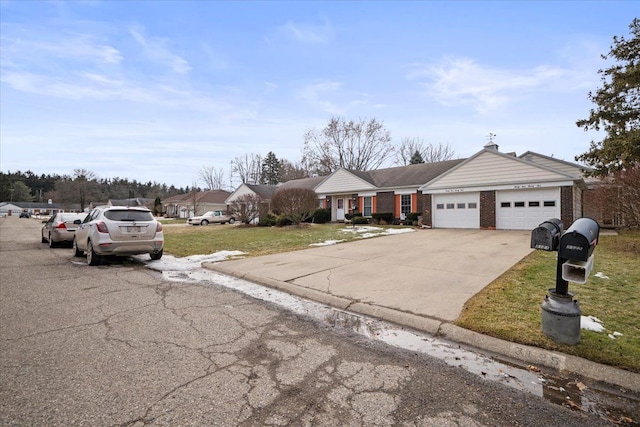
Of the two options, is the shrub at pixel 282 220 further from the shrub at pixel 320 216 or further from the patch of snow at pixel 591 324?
the patch of snow at pixel 591 324

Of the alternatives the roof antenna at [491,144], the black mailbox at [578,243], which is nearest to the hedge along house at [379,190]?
the roof antenna at [491,144]

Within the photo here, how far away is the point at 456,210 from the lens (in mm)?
19531

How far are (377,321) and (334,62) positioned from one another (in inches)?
589

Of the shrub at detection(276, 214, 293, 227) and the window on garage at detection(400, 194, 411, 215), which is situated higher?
the window on garage at detection(400, 194, 411, 215)

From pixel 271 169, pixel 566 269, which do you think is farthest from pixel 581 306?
pixel 271 169

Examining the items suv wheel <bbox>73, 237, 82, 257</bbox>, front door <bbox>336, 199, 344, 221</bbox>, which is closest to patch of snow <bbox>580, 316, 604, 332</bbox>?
suv wheel <bbox>73, 237, 82, 257</bbox>

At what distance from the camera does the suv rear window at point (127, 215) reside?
8.43m

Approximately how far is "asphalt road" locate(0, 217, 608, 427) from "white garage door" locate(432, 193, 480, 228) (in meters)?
17.2

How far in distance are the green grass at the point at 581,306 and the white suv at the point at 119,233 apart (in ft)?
26.6

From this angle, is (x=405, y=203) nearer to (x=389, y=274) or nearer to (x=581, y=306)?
(x=389, y=274)

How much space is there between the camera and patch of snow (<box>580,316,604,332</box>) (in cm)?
362

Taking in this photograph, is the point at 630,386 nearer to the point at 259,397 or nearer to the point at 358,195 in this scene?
the point at 259,397

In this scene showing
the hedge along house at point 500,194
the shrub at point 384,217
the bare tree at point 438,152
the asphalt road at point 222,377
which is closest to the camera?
the asphalt road at point 222,377

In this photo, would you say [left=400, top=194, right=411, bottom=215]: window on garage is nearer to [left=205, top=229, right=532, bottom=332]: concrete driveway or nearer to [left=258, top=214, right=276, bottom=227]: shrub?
[left=258, top=214, right=276, bottom=227]: shrub
